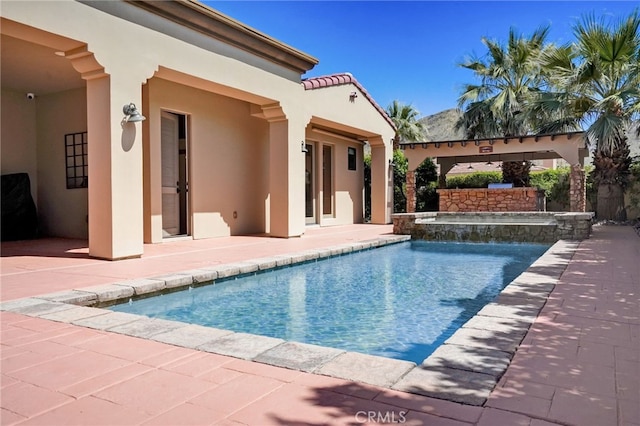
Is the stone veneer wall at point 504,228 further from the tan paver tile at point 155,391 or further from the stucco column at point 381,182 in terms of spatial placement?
the tan paver tile at point 155,391

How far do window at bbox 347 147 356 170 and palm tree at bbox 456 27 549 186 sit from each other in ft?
19.5

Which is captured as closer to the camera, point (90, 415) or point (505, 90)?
point (90, 415)

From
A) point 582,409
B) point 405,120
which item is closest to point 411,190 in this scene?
point 405,120

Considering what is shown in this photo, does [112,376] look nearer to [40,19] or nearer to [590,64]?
[40,19]

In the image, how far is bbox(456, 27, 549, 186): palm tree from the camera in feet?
60.8

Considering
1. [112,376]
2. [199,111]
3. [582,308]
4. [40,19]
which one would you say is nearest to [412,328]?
[582,308]

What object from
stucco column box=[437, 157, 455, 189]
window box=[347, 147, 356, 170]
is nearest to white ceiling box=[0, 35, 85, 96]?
window box=[347, 147, 356, 170]

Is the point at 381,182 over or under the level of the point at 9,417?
over

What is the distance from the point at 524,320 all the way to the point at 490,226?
8.95 m

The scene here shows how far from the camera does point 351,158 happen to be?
17641mm

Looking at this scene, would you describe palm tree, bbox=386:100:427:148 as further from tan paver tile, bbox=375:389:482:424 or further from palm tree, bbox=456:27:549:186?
tan paver tile, bbox=375:389:482:424

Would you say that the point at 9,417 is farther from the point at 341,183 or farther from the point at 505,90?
the point at 505,90

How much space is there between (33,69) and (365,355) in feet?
30.2

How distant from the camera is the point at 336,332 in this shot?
444 centimetres
